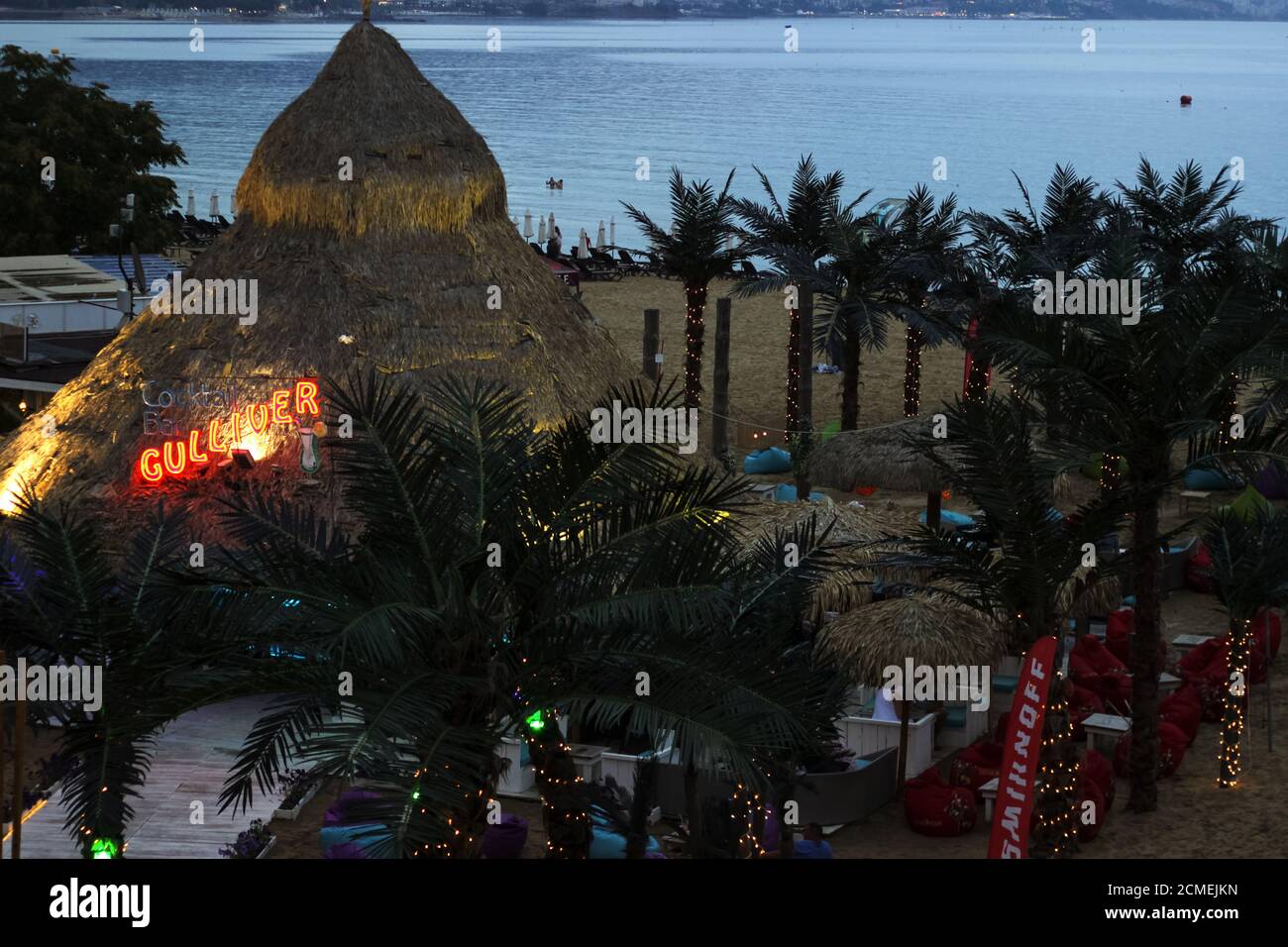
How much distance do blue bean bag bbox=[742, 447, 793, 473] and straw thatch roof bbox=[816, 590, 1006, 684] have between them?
41.4 ft

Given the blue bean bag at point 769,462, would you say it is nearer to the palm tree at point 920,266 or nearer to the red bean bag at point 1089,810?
the palm tree at point 920,266

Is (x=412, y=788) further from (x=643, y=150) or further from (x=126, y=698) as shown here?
(x=643, y=150)

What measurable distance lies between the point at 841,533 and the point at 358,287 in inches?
249

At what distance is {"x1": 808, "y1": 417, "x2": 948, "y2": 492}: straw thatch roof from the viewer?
24.6m

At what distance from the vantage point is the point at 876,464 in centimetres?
2511

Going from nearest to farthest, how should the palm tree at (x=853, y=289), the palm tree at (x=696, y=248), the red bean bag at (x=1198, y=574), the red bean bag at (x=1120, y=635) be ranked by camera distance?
the red bean bag at (x=1120, y=635) < the red bean bag at (x=1198, y=574) < the palm tree at (x=853, y=289) < the palm tree at (x=696, y=248)

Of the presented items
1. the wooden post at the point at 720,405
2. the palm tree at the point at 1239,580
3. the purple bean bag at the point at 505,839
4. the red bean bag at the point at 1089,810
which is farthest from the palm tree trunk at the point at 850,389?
the purple bean bag at the point at 505,839

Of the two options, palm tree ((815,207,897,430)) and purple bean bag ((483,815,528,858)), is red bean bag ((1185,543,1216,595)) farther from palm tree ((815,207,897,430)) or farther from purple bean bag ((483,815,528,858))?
purple bean bag ((483,815,528,858))

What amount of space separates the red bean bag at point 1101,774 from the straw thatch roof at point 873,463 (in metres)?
6.87

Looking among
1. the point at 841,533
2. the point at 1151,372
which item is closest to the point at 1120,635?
the point at 841,533

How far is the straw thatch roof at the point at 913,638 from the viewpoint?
17828mm

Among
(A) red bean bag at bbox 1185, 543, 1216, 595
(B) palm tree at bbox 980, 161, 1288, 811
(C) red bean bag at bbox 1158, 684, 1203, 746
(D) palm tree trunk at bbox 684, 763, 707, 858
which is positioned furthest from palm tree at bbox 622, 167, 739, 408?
(D) palm tree trunk at bbox 684, 763, 707, 858

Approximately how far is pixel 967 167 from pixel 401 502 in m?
103

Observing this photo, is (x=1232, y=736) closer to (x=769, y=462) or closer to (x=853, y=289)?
(x=769, y=462)
